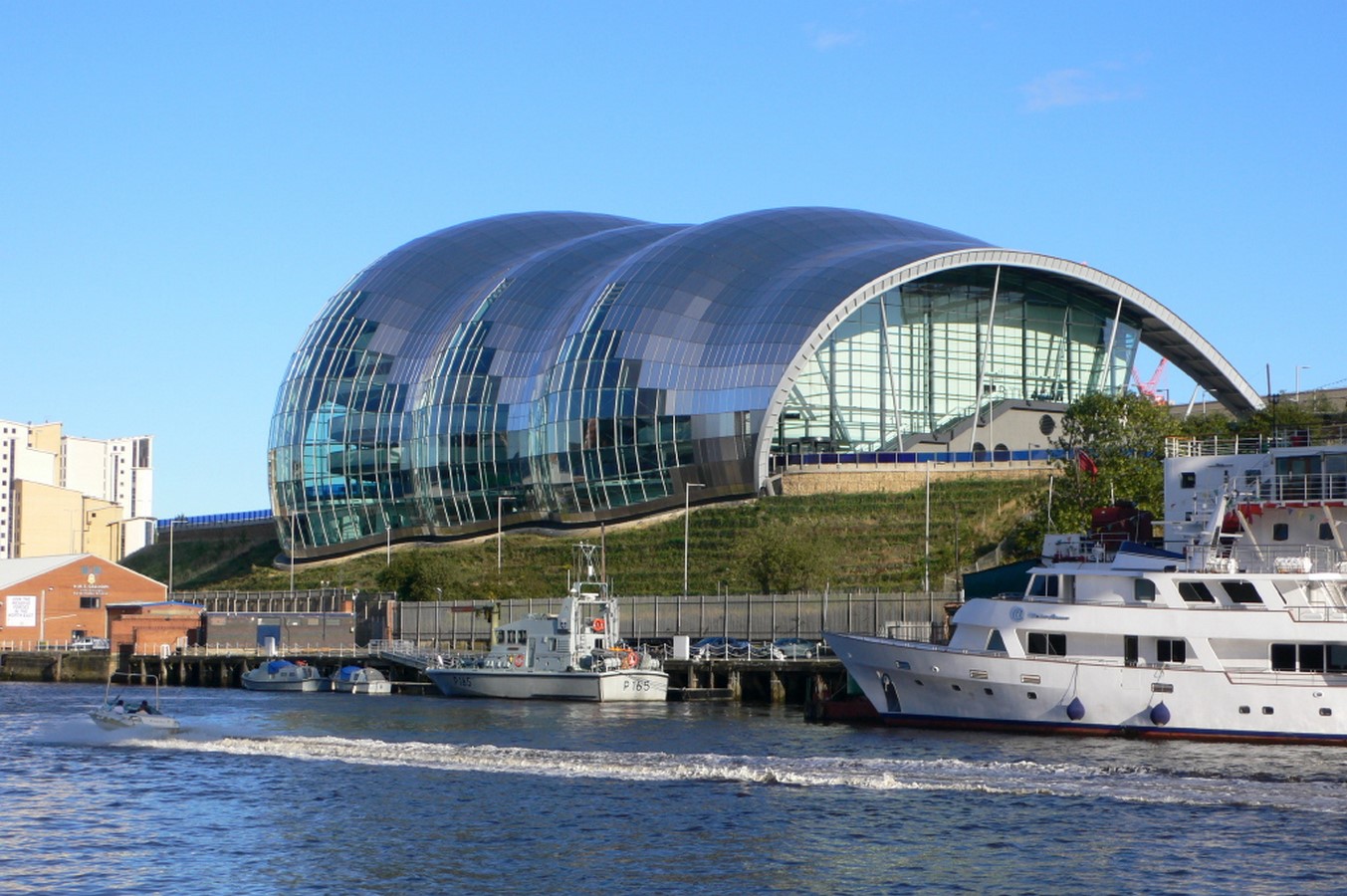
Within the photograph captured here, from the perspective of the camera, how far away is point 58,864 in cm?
3597

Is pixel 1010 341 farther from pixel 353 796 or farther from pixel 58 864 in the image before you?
pixel 58 864

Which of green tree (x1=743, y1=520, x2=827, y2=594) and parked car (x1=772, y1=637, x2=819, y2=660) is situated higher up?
green tree (x1=743, y1=520, x2=827, y2=594)

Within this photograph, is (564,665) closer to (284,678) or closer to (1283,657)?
(284,678)

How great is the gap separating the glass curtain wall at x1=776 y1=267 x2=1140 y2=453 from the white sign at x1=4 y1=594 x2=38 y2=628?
49.1 metres

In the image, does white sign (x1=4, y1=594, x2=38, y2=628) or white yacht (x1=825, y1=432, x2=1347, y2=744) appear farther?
white sign (x1=4, y1=594, x2=38, y2=628)

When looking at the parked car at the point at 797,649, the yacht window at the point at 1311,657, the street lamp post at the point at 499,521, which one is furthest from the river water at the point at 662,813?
the street lamp post at the point at 499,521

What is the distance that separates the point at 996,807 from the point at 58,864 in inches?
809

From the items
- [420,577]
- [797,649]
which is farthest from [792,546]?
[420,577]

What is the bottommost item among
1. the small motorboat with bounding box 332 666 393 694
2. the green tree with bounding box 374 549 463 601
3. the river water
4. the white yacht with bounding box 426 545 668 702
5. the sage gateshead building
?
the river water

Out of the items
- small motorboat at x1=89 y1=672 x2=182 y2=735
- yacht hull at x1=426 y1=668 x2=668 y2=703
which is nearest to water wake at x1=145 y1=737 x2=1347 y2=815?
small motorboat at x1=89 y1=672 x2=182 y2=735

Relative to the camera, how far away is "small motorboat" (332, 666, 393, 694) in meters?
86.2

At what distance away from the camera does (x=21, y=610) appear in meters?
115

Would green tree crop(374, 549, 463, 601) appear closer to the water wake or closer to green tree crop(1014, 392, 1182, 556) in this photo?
green tree crop(1014, 392, 1182, 556)

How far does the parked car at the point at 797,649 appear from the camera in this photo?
7838 cm
